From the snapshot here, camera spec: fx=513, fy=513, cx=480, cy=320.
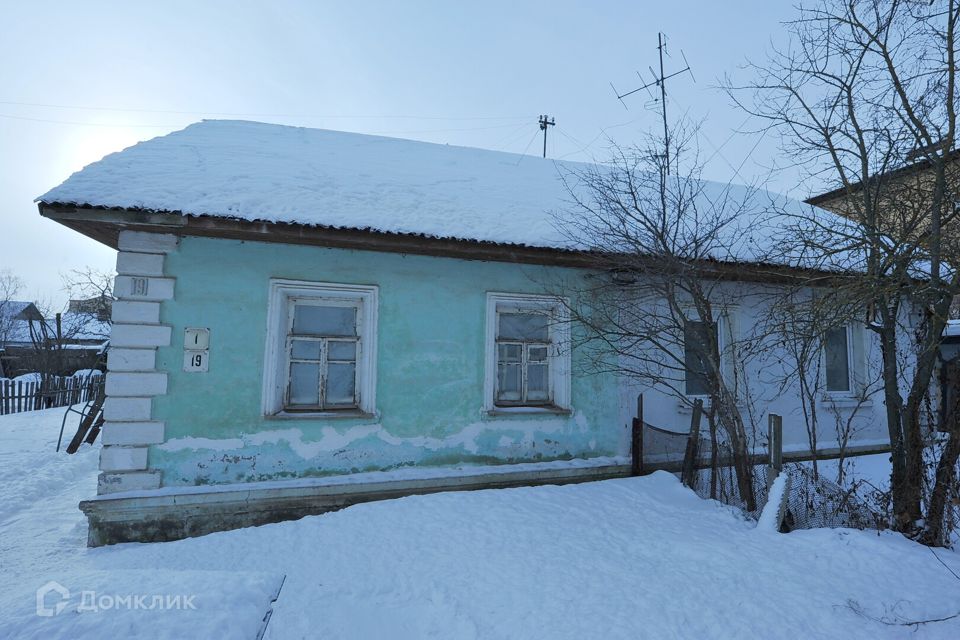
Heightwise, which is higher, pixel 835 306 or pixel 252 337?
pixel 835 306

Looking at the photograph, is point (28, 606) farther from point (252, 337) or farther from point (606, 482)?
point (606, 482)

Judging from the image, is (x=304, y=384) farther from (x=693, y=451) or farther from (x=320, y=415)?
(x=693, y=451)

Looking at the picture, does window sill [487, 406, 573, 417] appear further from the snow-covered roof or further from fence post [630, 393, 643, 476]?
the snow-covered roof

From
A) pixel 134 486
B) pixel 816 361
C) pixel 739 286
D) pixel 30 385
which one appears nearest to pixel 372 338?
pixel 134 486

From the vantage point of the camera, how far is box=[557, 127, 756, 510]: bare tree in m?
5.47

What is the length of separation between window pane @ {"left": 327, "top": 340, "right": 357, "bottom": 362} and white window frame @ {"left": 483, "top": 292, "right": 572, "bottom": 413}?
4.98 feet

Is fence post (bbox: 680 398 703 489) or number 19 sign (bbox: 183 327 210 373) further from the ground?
number 19 sign (bbox: 183 327 210 373)

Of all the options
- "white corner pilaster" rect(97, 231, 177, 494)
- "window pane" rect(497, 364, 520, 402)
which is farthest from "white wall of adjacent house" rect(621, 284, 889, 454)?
"white corner pilaster" rect(97, 231, 177, 494)

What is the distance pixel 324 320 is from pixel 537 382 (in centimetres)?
270

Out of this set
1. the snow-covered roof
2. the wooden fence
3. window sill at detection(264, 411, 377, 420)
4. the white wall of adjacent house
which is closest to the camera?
the snow-covered roof

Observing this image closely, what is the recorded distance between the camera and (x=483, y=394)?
5992mm

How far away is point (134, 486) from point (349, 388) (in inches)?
85.3

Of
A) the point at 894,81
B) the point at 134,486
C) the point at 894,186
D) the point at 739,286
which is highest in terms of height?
the point at 894,81

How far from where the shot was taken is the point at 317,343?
5.67 m
